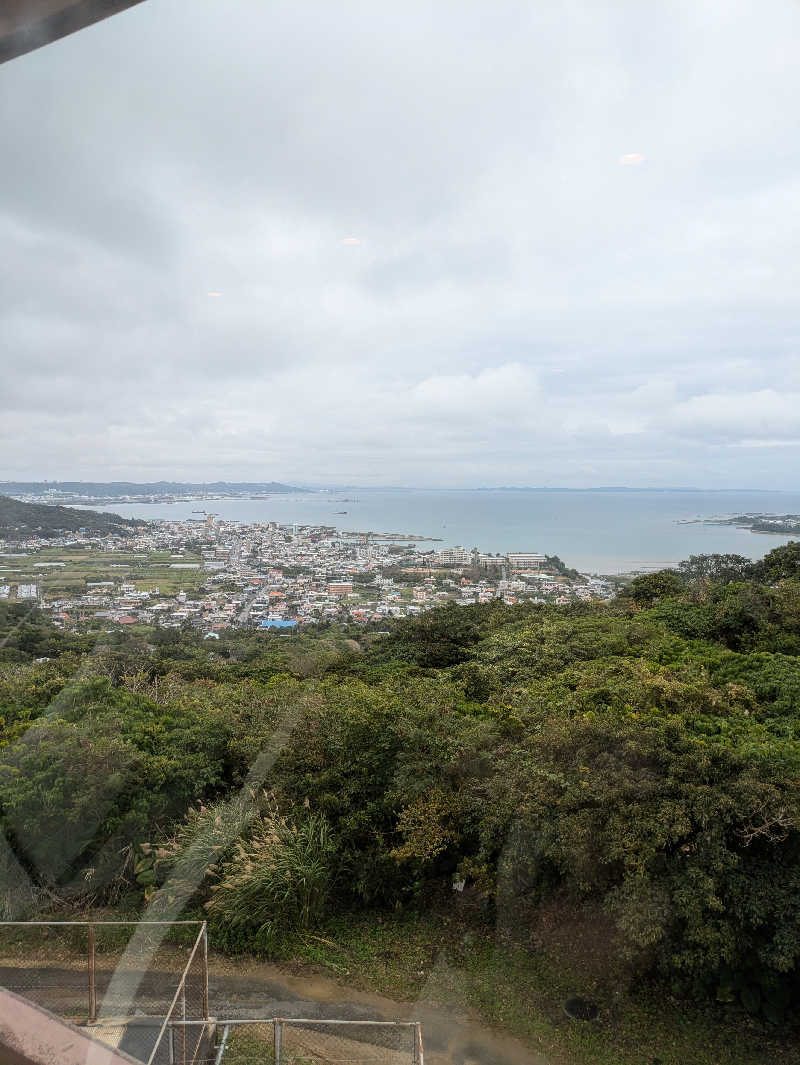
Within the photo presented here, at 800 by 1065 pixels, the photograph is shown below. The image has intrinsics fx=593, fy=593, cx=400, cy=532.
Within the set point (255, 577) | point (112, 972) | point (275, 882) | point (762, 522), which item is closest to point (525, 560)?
point (762, 522)

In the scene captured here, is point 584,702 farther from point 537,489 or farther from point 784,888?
point 537,489

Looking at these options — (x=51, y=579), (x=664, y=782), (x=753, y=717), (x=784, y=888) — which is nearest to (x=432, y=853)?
(x=664, y=782)

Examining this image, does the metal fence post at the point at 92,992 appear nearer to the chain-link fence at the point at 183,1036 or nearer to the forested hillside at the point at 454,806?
the chain-link fence at the point at 183,1036

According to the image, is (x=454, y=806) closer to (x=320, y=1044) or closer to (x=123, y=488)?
(x=320, y=1044)

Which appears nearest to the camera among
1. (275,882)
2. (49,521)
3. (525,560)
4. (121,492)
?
(275,882)

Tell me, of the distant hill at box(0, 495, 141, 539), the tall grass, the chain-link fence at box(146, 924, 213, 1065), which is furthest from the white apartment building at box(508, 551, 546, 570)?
the chain-link fence at box(146, 924, 213, 1065)
